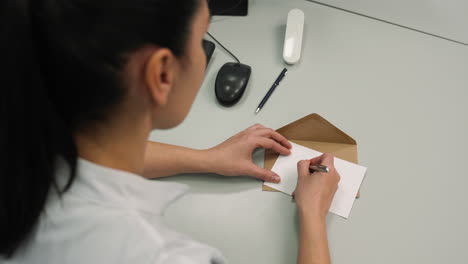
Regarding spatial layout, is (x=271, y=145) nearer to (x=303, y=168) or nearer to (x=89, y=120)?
(x=303, y=168)

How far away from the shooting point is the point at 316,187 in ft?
2.04

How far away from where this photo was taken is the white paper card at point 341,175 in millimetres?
641

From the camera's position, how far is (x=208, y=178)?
2.24 ft

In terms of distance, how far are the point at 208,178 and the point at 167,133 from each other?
0.46 feet

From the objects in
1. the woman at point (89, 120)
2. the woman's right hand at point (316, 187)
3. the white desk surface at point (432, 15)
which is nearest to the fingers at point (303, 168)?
the woman's right hand at point (316, 187)

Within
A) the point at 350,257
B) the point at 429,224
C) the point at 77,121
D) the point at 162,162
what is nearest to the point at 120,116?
the point at 77,121

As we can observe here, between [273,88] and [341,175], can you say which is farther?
[273,88]

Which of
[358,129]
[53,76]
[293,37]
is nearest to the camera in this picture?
[53,76]

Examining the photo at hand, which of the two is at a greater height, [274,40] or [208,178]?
[274,40]

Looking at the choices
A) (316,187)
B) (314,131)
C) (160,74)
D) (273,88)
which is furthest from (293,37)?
(160,74)

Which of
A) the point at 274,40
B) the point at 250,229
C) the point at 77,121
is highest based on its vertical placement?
the point at 274,40

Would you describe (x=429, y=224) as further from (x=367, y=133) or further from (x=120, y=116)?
(x=120, y=116)

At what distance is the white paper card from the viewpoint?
641 millimetres

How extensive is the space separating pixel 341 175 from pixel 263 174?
0.47 feet
